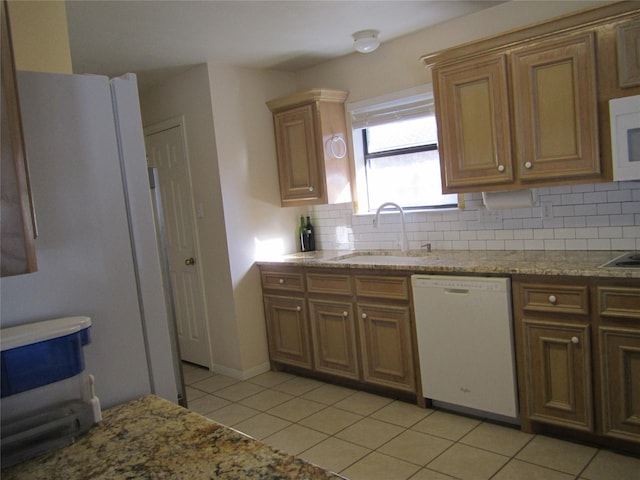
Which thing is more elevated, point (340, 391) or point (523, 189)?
point (523, 189)

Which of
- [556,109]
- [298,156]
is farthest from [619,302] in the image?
[298,156]

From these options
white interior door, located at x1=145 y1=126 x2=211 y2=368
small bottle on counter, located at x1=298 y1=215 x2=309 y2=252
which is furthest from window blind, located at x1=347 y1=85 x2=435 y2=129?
white interior door, located at x1=145 y1=126 x2=211 y2=368

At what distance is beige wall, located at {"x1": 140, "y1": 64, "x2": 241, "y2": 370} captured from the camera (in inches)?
160

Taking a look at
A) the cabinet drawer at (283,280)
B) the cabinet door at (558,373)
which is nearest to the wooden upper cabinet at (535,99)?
the cabinet door at (558,373)

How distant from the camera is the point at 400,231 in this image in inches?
155

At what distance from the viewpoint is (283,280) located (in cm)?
402

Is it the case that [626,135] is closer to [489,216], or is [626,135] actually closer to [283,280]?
[489,216]

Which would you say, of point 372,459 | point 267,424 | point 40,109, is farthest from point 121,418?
point 267,424

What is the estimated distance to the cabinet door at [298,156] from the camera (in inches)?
159

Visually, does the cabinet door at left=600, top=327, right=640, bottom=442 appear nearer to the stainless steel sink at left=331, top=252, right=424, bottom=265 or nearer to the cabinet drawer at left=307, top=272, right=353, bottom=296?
the stainless steel sink at left=331, top=252, right=424, bottom=265

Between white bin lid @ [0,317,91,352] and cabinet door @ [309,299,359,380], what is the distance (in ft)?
7.95

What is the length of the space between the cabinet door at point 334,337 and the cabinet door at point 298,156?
92 cm

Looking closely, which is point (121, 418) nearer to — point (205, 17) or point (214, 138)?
point (205, 17)

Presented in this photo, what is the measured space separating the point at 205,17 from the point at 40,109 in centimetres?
189
